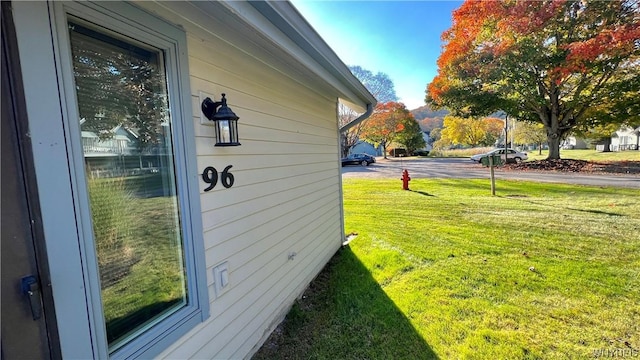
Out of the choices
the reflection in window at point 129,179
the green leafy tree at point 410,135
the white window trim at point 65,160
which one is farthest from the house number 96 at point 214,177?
the green leafy tree at point 410,135

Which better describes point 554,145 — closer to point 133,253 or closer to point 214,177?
point 214,177

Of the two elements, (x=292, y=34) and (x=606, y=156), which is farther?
(x=606, y=156)

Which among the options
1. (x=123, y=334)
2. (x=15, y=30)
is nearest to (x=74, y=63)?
(x=15, y=30)

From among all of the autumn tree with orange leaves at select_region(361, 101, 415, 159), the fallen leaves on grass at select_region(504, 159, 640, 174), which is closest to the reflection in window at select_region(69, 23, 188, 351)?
the fallen leaves on grass at select_region(504, 159, 640, 174)

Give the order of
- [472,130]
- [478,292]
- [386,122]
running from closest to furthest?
[478,292]
[386,122]
[472,130]

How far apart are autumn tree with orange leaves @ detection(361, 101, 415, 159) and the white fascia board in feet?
82.5

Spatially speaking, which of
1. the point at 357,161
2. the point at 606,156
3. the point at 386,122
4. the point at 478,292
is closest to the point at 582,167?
the point at 606,156

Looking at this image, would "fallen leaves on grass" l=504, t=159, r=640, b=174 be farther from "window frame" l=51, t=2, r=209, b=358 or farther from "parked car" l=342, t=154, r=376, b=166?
"window frame" l=51, t=2, r=209, b=358

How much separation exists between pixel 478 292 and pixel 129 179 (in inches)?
125

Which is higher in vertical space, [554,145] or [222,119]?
[222,119]

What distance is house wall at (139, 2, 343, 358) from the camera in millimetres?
1771

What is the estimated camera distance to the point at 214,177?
187 cm

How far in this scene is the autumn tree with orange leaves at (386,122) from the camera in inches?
1090

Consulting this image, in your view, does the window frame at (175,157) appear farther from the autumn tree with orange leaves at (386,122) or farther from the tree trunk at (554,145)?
the autumn tree with orange leaves at (386,122)
